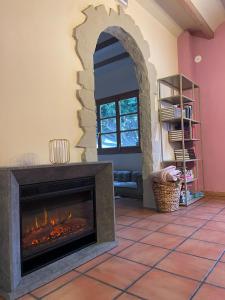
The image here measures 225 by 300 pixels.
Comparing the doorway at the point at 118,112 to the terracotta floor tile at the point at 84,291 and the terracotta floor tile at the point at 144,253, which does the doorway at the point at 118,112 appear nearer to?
the terracotta floor tile at the point at 144,253

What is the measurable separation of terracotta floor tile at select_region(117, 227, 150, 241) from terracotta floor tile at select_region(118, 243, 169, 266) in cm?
20

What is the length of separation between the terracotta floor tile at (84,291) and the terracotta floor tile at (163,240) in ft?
2.52

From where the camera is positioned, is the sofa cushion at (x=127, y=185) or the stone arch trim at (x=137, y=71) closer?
the stone arch trim at (x=137, y=71)

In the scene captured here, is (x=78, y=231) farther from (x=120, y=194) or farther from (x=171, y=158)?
(x=120, y=194)

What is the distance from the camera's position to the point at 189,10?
11.3 feet

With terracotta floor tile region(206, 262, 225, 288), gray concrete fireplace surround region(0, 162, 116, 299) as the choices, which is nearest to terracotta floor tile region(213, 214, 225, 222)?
terracotta floor tile region(206, 262, 225, 288)

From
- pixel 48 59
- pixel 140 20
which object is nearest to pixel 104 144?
pixel 140 20

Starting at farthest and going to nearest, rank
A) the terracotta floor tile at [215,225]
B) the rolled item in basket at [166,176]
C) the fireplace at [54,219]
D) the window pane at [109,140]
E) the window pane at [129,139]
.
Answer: the window pane at [109,140]
the window pane at [129,139]
the rolled item in basket at [166,176]
the terracotta floor tile at [215,225]
the fireplace at [54,219]

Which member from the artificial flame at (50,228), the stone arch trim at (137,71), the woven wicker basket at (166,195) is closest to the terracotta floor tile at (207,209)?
the woven wicker basket at (166,195)

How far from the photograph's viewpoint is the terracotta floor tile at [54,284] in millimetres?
1481

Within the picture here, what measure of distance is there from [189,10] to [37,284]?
3.73 metres

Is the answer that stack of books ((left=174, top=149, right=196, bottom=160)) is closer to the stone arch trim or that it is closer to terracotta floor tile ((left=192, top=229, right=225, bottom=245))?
the stone arch trim

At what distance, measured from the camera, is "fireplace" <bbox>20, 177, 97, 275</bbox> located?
1.71m

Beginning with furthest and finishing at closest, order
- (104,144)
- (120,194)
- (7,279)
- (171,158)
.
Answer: (104,144) → (120,194) → (171,158) → (7,279)
